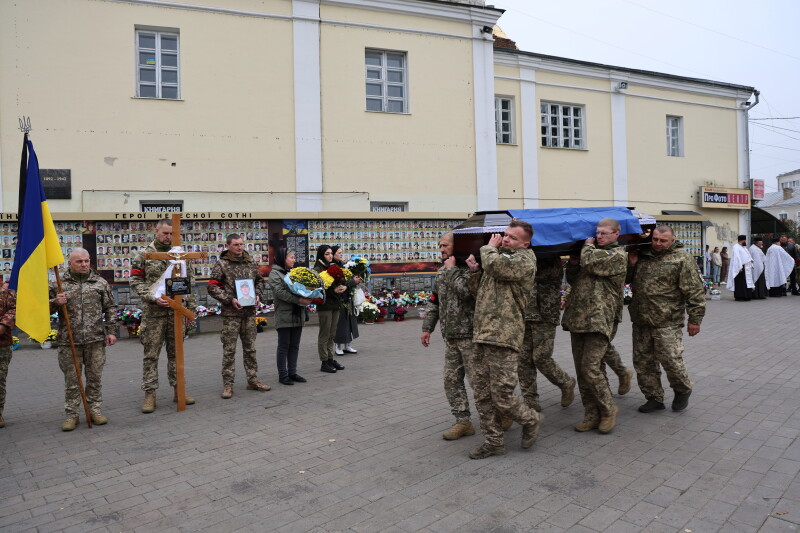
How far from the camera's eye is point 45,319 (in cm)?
560

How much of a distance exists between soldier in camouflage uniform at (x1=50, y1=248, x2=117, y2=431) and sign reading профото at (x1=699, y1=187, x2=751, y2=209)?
2319 cm

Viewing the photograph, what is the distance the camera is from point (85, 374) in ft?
19.7

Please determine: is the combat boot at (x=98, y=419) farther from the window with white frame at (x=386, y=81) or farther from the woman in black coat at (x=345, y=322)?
the window with white frame at (x=386, y=81)

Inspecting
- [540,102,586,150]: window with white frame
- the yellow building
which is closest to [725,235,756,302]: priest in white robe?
the yellow building

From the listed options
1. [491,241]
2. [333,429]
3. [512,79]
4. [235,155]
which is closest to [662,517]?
[491,241]

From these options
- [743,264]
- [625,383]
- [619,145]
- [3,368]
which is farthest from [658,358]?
[619,145]

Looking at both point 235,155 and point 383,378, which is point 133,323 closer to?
point 235,155

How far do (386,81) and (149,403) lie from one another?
1258 centimetres

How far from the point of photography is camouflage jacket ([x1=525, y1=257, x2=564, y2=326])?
548cm

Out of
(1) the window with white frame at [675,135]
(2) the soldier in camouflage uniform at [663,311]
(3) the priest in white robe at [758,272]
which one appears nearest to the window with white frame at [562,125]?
(1) the window with white frame at [675,135]

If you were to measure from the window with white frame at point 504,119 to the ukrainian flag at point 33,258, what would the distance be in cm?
1573

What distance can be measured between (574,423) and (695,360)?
3697 mm

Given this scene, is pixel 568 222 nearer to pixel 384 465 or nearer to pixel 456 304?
pixel 456 304

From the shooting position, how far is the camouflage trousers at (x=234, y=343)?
699 cm
